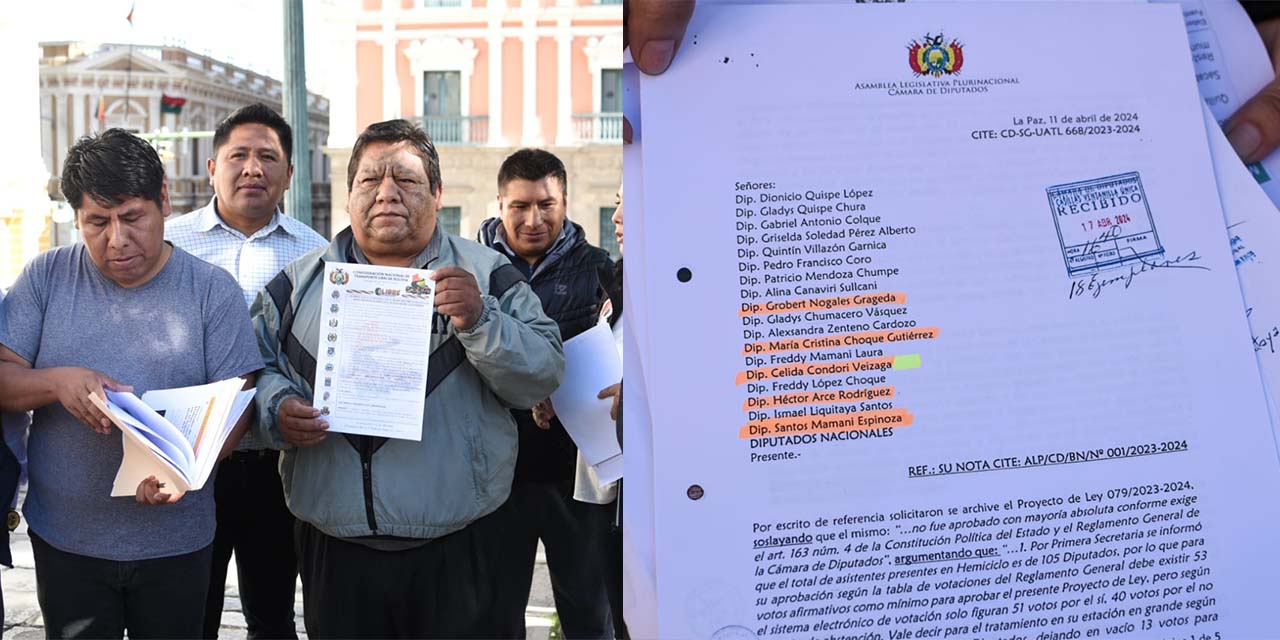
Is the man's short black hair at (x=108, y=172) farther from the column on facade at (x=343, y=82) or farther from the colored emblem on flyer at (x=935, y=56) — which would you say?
the column on facade at (x=343, y=82)

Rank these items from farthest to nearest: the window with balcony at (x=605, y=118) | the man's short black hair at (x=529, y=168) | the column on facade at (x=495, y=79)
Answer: the column on facade at (x=495, y=79), the window with balcony at (x=605, y=118), the man's short black hair at (x=529, y=168)

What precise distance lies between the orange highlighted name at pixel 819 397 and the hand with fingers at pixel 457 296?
5.12ft

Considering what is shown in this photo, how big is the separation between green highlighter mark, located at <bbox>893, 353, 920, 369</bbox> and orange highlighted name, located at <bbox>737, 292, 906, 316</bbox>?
7 cm

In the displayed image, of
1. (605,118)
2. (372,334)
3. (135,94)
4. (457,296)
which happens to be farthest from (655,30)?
(135,94)

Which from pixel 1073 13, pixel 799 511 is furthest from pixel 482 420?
pixel 1073 13

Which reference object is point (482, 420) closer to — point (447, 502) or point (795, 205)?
point (447, 502)

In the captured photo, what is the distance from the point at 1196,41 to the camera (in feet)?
5.14

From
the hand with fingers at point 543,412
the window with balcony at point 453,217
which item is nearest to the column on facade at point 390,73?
the window with balcony at point 453,217

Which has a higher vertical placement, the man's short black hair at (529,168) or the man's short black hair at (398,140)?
the man's short black hair at (529,168)

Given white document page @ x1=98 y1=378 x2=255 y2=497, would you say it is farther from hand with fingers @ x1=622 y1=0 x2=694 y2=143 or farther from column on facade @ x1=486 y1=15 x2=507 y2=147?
column on facade @ x1=486 y1=15 x2=507 y2=147

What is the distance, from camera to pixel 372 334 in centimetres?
277

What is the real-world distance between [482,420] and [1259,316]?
6.51ft

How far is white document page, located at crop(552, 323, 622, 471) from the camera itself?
11.3 feet

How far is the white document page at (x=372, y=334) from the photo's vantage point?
2752 millimetres
